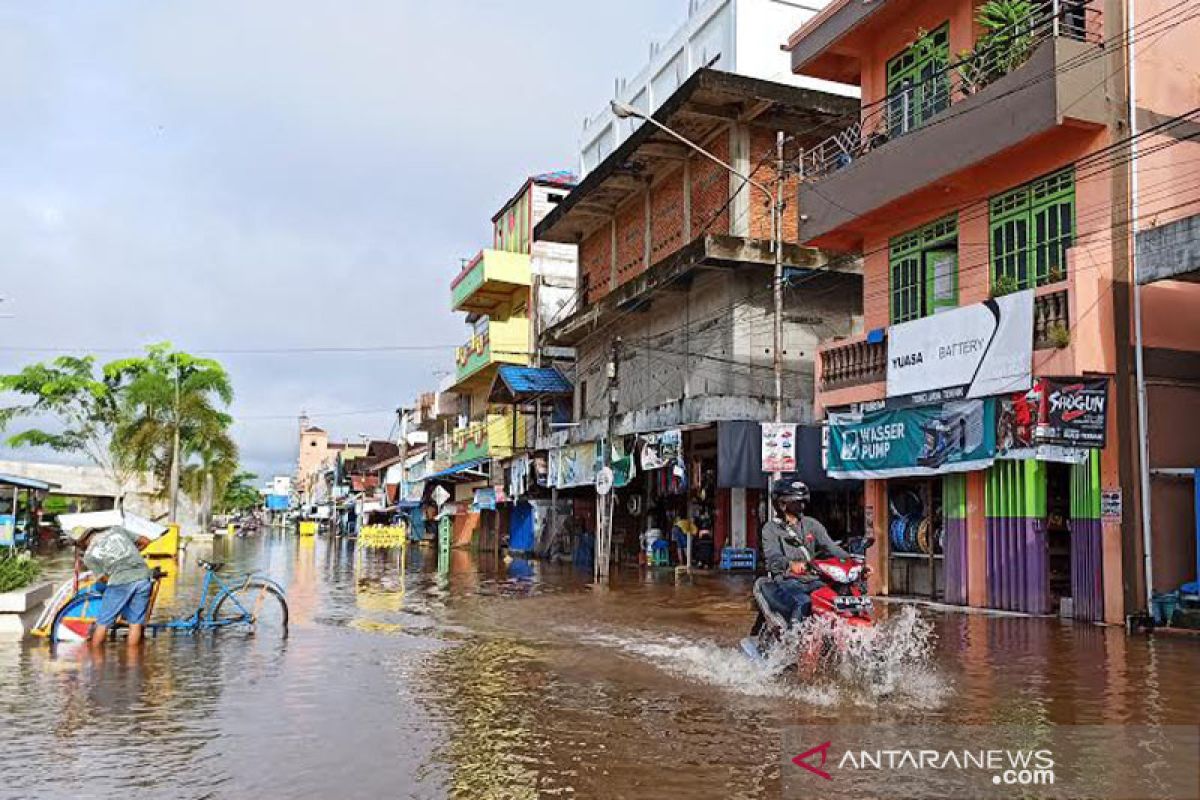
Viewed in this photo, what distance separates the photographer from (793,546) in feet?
29.7

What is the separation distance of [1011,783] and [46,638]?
34.2ft

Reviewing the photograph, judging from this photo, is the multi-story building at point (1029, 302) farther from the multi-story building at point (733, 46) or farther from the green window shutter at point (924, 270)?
the multi-story building at point (733, 46)

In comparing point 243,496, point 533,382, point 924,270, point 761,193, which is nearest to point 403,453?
point 533,382

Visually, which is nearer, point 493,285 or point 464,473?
point 493,285

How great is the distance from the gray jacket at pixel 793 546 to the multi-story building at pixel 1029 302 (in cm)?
670

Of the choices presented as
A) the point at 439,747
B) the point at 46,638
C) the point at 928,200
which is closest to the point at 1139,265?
the point at 928,200

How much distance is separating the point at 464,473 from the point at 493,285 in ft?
28.5

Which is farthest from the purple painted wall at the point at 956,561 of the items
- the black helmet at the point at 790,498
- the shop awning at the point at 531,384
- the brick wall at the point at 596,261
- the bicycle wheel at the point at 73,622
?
the shop awning at the point at 531,384

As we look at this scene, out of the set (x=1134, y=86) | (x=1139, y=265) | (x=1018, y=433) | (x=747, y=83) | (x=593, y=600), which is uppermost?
(x=747, y=83)

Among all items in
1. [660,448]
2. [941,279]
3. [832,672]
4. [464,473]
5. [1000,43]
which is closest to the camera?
[832,672]

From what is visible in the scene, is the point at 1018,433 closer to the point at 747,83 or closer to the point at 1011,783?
the point at 1011,783

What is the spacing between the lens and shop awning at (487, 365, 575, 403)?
38.2 meters

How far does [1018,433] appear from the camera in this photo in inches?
605

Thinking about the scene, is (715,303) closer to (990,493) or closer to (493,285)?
(990,493)
